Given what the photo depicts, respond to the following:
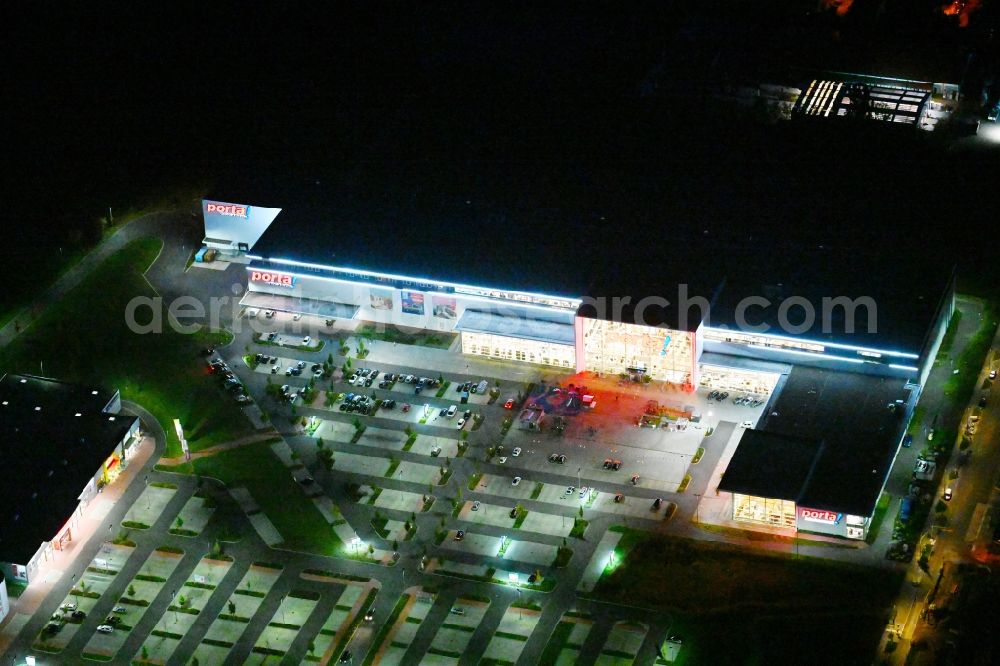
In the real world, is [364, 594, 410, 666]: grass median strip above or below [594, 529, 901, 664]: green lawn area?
below

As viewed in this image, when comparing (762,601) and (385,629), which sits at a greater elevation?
(762,601)

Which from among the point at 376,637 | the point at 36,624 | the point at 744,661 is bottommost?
the point at 36,624

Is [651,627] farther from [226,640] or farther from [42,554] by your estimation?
[42,554]

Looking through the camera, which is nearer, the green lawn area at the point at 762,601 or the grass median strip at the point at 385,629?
the green lawn area at the point at 762,601

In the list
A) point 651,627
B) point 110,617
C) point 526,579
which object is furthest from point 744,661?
point 110,617

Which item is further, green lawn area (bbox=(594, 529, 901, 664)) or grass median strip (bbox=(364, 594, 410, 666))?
grass median strip (bbox=(364, 594, 410, 666))

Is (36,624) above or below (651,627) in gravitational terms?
below

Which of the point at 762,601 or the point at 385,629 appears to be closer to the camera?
the point at 385,629

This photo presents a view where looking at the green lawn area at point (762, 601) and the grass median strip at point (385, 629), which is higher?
the green lawn area at point (762, 601)
